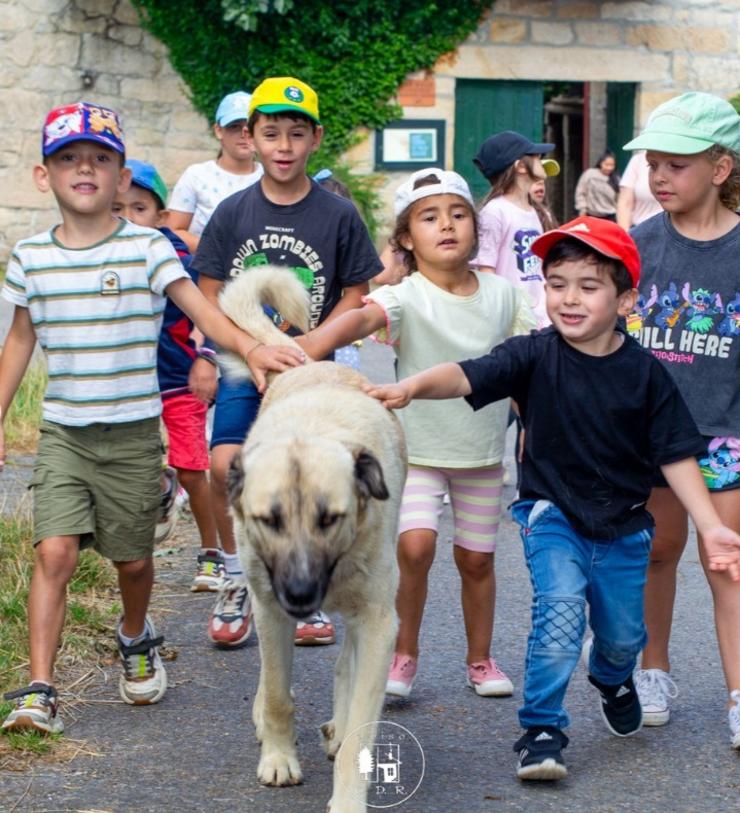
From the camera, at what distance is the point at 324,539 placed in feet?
11.3

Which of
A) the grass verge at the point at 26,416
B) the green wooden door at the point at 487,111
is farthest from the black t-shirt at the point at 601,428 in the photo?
the green wooden door at the point at 487,111

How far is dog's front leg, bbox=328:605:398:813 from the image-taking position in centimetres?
356

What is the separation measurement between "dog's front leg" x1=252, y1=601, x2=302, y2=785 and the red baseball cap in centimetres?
142

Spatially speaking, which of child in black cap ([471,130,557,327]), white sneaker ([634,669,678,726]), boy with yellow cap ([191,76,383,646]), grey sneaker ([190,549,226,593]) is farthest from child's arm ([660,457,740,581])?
child in black cap ([471,130,557,327])

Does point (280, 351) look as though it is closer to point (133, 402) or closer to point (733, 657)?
point (133, 402)

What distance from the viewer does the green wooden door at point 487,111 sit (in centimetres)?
1872

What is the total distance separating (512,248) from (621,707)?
136 inches

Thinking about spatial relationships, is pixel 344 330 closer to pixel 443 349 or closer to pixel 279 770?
pixel 443 349

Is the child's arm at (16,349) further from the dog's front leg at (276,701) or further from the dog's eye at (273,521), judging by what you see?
the dog's eye at (273,521)

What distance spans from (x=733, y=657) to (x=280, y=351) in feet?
5.91

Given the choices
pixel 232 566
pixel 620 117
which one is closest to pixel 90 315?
pixel 232 566

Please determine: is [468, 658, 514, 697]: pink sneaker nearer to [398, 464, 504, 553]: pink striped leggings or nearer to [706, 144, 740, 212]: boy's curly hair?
[398, 464, 504, 553]: pink striped leggings

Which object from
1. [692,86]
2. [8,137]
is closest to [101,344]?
[8,137]

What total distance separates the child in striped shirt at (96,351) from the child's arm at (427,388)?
0.52m
